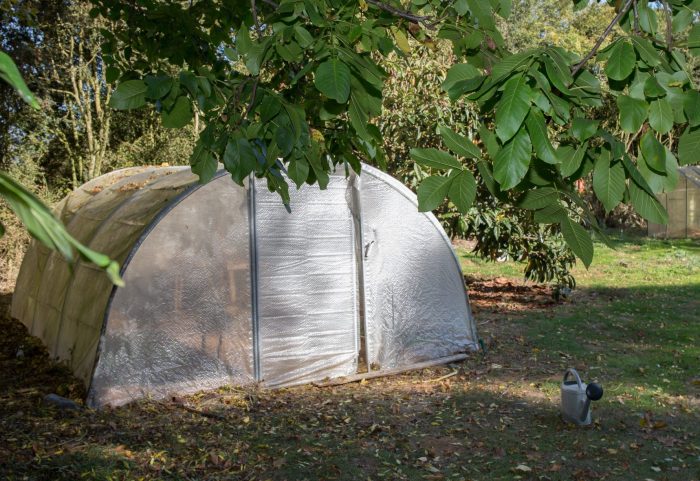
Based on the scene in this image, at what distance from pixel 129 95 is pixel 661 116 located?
2093mm

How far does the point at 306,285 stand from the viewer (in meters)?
7.03

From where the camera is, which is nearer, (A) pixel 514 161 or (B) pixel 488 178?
(A) pixel 514 161

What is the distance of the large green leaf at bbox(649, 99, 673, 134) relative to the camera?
2148 mm

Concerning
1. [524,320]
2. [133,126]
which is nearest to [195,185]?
[524,320]

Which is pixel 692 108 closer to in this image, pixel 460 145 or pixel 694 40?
pixel 694 40

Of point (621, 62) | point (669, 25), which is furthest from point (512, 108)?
point (669, 25)

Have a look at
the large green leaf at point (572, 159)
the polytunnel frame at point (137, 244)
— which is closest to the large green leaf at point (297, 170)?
the large green leaf at point (572, 159)

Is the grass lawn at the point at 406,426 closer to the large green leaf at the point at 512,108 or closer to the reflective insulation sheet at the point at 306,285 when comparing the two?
the reflective insulation sheet at the point at 306,285

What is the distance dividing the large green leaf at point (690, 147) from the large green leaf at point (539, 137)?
1.57 feet

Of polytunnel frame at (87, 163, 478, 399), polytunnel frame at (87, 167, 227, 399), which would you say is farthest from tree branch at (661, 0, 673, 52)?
polytunnel frame at (87, 167, 227, 399)

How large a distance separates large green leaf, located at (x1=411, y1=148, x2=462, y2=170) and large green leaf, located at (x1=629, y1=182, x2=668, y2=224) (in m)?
0.58

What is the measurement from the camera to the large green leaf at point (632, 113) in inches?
81.5

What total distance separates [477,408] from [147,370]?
2.95 meters

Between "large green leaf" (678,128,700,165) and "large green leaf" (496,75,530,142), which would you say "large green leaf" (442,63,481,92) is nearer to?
"large green leaf" (496,75,530,142)
